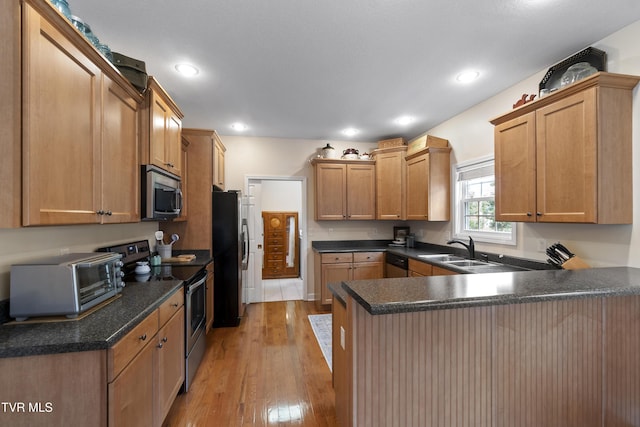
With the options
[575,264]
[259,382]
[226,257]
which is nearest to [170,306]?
[259,382]

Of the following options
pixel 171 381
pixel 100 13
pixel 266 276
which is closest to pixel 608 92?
pixel 100 13

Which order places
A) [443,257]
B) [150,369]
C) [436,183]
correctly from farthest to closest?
[436,183]
[443,257]
[150,369]

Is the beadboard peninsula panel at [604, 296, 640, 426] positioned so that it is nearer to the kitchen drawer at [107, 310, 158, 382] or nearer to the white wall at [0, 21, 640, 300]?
the white wall at [0, 21, 640, 300]

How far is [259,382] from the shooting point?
2.29 m

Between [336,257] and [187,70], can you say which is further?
[336,257]

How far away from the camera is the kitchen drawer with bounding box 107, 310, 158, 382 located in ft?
3.69

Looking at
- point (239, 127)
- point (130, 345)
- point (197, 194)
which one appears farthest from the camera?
point (239, 127)

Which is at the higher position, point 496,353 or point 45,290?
point 45,290

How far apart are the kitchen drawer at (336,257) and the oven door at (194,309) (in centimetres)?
177

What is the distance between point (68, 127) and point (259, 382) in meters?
2.21

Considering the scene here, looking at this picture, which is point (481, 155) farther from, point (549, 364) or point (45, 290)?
point (45, 290)

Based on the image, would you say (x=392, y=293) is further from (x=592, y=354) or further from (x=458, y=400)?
(x=592, y=354)

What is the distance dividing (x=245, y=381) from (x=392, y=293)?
69.7 inches

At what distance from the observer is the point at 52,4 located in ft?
3.92
